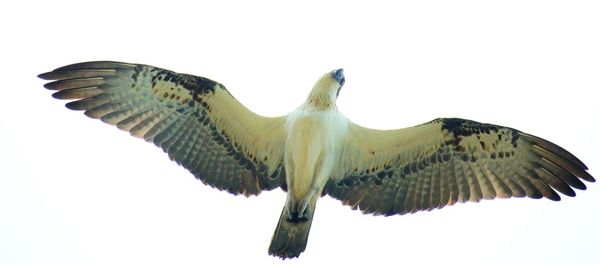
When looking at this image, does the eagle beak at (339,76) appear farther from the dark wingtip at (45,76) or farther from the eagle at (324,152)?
the dark wingtip at (45,76)

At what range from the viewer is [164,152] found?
15.6m

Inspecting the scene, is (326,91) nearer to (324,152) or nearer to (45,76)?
(324,152)

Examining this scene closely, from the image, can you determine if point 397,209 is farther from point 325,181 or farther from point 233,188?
point 233,188

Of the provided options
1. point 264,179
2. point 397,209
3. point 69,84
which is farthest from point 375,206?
point 69,84

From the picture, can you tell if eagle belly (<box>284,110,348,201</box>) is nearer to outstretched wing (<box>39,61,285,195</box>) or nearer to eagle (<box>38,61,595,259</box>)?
eagle (<box>38,61,595,259</box>)

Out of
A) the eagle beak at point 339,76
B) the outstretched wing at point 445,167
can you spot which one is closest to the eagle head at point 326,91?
the eagle beak at point 339,76

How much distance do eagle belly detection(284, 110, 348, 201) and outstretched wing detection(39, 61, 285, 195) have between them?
36cm

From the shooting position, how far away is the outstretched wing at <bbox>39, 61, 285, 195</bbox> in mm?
15391

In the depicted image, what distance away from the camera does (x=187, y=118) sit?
1554 centimetres

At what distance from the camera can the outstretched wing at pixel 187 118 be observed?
606 inches

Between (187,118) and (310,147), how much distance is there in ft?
5.35

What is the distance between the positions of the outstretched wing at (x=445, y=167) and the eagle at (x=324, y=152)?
1 cm

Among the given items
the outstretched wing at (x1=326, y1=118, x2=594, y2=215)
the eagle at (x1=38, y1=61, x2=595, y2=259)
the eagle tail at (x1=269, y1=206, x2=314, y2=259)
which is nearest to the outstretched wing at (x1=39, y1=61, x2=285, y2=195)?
the eagle at (x1=38, y1=61, x2=595, y2=259)

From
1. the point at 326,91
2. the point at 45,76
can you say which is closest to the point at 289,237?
the point at 326,91
